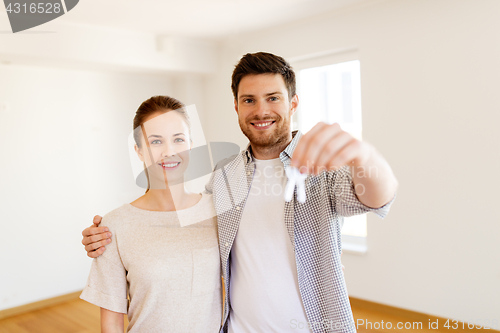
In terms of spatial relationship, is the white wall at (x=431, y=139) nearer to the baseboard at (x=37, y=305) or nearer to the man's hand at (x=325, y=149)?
the man's hand at (x=325, y=149)

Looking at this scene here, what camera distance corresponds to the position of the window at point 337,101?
9.39 ft

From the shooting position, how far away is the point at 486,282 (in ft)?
7.59

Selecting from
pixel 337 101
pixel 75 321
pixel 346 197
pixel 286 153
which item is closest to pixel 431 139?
pixel 337 101

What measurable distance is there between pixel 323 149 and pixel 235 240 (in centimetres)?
58

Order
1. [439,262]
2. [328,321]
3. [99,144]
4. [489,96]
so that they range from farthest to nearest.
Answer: [99,144]
[439,262]
[489,96]
[328,321]

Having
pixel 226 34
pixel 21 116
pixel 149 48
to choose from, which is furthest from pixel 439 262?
pixel 21 116

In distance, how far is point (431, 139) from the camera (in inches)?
97.2

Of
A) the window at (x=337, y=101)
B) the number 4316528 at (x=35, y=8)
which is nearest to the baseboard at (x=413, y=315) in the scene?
the window at (x=337, y=101)

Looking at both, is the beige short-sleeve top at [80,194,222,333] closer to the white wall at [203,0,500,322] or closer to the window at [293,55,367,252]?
the white wall at [203,0,500,322]

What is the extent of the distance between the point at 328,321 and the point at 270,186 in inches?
14.5

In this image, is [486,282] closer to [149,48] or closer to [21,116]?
[149,48]

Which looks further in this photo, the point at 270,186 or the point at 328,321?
the point at 270,186

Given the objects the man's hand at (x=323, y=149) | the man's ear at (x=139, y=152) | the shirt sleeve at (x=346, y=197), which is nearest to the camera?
the man's hand at (x=323, y=149)

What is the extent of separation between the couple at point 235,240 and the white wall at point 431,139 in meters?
0.85
